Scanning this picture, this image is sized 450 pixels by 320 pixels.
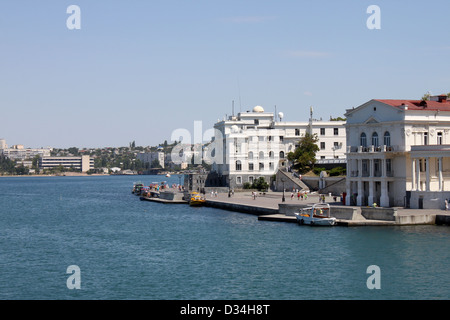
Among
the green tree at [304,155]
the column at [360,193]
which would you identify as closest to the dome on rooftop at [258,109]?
the green tree at [304,155]

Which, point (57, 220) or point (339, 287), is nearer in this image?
point (339, 287)

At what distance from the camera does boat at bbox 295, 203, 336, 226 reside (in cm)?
6181

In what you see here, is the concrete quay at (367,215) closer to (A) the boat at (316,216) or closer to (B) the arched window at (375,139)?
(A) the boat at (316,216)

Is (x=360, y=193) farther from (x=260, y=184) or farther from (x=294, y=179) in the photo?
(x=260, y=184)

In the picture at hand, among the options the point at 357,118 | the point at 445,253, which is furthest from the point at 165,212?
the point at 445,253

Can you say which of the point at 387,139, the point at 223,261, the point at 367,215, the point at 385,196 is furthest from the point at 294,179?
the point at 223,261

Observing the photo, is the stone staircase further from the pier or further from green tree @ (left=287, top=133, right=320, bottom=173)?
the pier

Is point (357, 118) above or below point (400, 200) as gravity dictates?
above

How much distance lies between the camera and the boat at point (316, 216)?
61.8 metres
